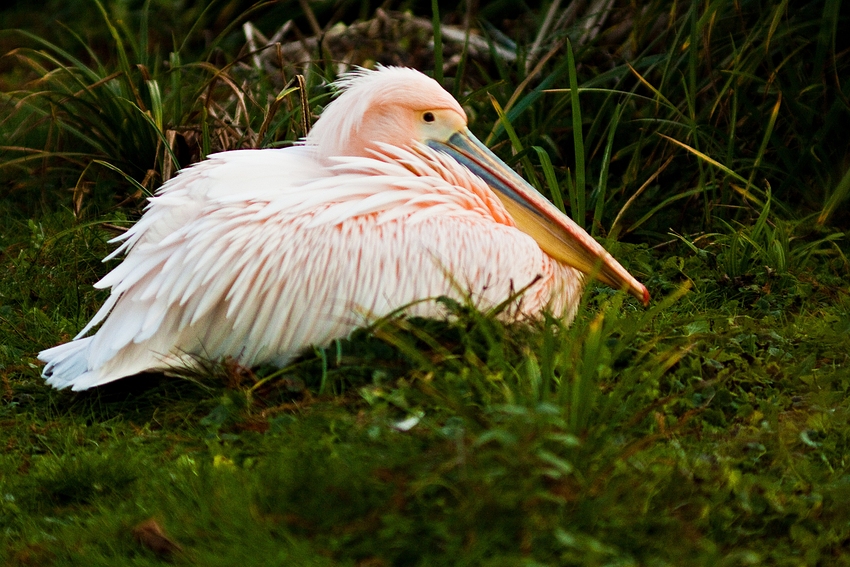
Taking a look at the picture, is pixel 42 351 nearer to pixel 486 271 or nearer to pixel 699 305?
pixel 486 271

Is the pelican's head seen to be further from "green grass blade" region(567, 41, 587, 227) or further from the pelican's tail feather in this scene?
the pelican's tail feather

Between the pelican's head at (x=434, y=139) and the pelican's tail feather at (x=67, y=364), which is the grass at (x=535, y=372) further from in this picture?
the pelican's head at (x=434, y=139)

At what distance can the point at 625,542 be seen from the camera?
2.47 metres

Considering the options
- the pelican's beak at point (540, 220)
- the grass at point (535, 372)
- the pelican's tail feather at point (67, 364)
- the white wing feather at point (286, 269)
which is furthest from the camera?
the pelican's beak at point (540, 220)

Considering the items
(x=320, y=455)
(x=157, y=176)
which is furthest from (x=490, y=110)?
(x=320, y=455)

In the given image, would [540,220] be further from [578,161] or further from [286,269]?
[286,269]

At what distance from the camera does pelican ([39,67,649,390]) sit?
11.1ft

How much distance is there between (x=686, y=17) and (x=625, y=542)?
3328 mm

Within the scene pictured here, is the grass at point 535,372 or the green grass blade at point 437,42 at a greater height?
the green grass blade at point 437,42

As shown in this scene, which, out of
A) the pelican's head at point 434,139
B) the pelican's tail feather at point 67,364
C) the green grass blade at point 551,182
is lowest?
the pelican's tail feather at point 67,364

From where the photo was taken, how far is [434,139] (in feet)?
12.9

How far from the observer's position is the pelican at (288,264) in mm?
3385

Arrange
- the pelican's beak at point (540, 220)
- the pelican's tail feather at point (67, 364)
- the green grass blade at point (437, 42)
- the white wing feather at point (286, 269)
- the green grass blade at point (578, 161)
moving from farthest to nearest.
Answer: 1. the green grass blade at point (437, 42)
2. the green grass blade at point (578, 161)
3. the pelican's beak at point (540, 220)
4. the pelican's tail feather at point (67, 364)
5. the white wing feather at point (286, 269)

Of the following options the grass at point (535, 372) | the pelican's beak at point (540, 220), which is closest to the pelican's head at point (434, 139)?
the pelican's beak at point (540, 220)
